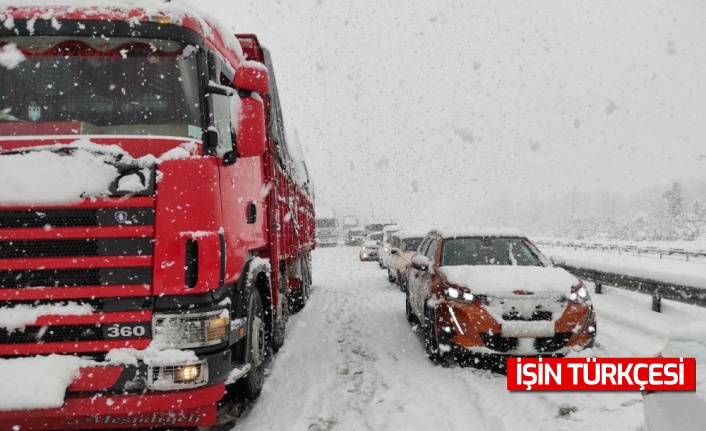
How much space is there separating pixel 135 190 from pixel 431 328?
14.3ft

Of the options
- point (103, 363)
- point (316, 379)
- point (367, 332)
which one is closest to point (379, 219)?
point (367, 332)

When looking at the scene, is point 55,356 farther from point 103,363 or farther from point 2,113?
point 2,113

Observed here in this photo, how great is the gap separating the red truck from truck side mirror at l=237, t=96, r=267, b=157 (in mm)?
135

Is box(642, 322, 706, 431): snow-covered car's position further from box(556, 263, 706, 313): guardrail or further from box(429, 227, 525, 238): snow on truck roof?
box(429, 227, 525, 238): snow on truck roof

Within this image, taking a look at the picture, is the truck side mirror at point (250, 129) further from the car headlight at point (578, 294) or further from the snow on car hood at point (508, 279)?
the car headlight at point (578, 294)

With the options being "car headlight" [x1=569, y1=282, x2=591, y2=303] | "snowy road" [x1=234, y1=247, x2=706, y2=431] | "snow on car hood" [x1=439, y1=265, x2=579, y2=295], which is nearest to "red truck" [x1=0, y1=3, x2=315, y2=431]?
"snowy road" [x1=234, y1=247, x2=706, y2=431]

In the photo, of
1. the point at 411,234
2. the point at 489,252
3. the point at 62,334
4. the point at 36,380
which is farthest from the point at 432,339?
the point at 411,234

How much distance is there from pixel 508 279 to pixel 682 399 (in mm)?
3750

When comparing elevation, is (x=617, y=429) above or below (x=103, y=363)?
below

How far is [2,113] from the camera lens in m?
3.63

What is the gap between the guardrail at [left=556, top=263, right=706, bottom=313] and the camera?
7.10 metres

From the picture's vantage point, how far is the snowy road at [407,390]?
171 inches

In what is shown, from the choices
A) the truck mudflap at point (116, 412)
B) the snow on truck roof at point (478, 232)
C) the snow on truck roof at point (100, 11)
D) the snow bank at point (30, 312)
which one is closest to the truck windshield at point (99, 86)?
the snow on truck roof at point (100, 11)

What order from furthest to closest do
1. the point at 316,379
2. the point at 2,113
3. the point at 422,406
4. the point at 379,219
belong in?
1. the point at 379,219
2. the point at 316,379
3. the point at 422,406
4. the point at 2,113
